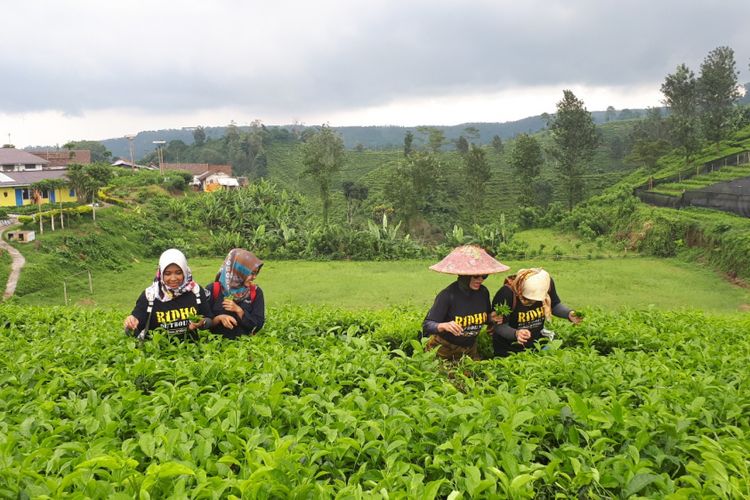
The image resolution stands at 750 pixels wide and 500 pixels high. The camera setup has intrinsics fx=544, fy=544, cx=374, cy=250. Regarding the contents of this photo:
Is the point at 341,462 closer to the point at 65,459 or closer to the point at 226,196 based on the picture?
the point at 65,459

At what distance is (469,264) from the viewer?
15.4 feet

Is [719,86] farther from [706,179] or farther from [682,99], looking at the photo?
[706,179]

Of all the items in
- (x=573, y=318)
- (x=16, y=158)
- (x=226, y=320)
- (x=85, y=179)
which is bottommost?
(x=573, y=318)

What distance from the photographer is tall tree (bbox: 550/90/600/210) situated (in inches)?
1286

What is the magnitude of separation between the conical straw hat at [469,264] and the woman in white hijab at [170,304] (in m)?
2.16

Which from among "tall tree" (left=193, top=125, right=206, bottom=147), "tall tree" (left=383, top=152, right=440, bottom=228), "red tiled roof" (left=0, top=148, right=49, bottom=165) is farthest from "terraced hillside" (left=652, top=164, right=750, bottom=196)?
"tall tree" (left=193, top=125, right=206, bottom=147)

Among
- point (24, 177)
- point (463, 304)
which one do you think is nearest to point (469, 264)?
A: point (463, 304)

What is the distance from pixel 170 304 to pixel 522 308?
3059 millimetres

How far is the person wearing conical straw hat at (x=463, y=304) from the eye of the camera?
4656 mm

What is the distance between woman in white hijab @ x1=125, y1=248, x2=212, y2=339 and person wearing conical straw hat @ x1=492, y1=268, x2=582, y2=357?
2579 millimetres

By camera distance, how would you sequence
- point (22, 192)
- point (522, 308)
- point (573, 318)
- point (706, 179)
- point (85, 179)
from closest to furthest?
point (522, 308) → point (573, 318) → point (85, 179) → point (706, 179) → point (22, 192)

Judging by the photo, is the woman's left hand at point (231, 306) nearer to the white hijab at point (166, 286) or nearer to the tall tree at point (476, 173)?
the white hijab at point (166, 286)

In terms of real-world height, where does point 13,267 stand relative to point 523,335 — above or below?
below

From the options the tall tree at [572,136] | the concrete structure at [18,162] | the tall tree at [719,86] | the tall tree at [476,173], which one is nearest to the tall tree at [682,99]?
the tall tree at [719,86]
